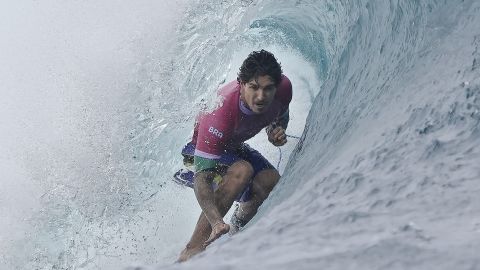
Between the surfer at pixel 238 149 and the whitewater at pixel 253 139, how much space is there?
19 centimetres

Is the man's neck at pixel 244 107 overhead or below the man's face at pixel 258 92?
below

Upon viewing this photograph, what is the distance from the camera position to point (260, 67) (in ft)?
8.31

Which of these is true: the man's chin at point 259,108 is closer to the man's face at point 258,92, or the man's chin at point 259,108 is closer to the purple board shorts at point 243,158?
the man's face at point 258,92

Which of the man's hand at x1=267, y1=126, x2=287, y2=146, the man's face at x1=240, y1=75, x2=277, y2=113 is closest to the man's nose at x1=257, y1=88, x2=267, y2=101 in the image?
the man's face at x1=240, y1=75, x2=277, y2=113

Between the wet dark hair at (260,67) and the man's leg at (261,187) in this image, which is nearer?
the wet dark hair at (260,67)

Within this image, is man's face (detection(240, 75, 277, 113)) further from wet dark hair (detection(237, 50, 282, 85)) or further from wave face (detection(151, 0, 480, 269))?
wave face (detection(151, 0, 480, 269))

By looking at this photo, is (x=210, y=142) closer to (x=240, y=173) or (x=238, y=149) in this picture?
(x=240, y=173)

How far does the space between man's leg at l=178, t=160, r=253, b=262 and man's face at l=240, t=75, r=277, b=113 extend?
306 mm

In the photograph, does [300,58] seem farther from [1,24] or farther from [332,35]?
[1,24]

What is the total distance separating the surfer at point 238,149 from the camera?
2551mm

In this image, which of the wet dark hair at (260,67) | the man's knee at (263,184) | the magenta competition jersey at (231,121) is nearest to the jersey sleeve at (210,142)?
the magenta competition jersey at (231,121)

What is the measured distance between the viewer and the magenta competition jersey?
8.42 feet

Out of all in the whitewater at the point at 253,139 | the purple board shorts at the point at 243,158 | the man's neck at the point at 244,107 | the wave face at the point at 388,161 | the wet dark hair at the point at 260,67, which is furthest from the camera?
the purple board shorts at the point at 243,158

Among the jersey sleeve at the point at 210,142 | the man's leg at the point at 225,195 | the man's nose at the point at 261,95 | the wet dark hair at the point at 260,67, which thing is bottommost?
the man's leg at the point at 225,195
